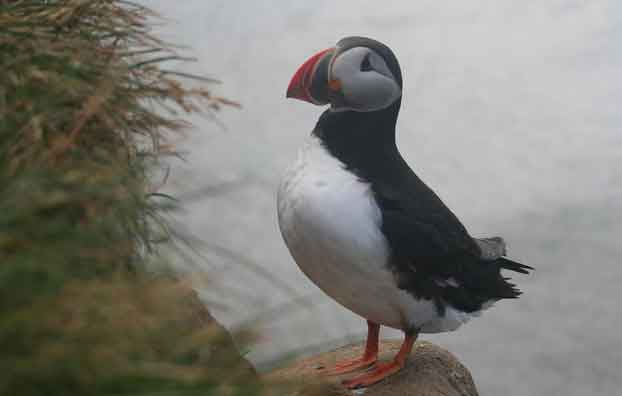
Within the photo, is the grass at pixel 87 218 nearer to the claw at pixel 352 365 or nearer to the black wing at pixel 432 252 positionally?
the black wing at pixel 432 252

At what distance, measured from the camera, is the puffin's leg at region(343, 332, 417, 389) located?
11.9ft

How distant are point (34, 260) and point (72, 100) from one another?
0.85 metres

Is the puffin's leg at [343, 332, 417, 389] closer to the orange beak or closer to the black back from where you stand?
the black back

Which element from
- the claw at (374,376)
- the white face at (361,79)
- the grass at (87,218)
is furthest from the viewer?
the claw at (374,376)

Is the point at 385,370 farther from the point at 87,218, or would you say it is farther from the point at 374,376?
the point at 87,218

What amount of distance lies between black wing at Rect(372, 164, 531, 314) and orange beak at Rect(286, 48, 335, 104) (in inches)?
20.0

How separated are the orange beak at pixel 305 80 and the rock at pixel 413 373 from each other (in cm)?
114

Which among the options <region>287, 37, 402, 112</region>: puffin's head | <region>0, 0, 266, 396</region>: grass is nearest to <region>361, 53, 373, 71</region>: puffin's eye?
<region>287, 37, 402, 112</region>: puffin's head

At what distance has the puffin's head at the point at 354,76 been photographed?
3.44 m

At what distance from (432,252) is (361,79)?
0.75 m

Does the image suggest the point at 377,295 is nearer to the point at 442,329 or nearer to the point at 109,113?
the point at 442,329

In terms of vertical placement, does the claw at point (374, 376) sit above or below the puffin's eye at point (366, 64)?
→ below

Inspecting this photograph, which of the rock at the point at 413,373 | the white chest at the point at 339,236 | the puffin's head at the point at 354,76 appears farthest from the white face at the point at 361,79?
the rock at the point at 413,373

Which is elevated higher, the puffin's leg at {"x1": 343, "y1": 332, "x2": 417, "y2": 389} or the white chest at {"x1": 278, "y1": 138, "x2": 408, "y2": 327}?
the white chest at {"x1": 278, "y1": 138, "x2": 408, "y2": 327}
